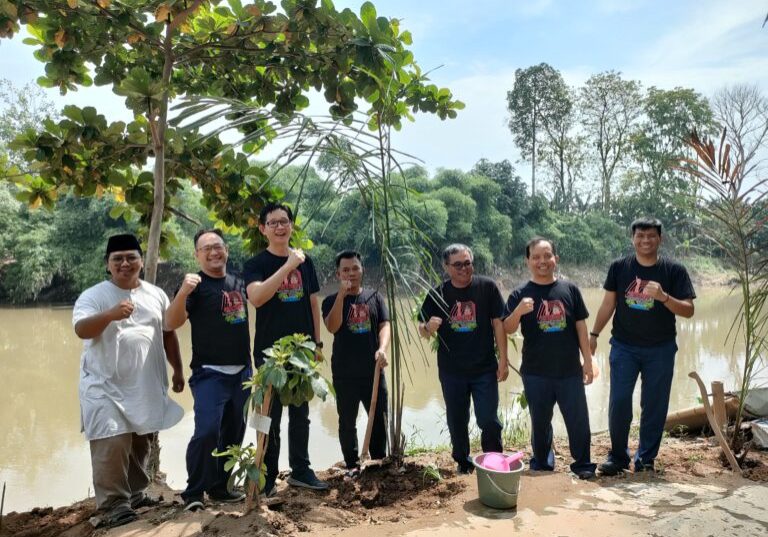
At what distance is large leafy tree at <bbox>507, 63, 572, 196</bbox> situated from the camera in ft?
86.6

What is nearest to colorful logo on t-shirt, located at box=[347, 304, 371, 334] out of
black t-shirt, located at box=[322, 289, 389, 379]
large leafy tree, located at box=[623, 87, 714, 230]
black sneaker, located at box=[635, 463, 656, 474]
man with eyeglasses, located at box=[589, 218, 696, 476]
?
black t-shirt, located at box=[322, 289, 389, 379]

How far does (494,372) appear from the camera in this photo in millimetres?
3297

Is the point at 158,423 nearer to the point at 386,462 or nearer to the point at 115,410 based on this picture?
the point at 115,410

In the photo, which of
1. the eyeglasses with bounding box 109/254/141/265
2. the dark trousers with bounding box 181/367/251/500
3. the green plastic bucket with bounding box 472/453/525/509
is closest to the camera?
the green plastic bucket with bounding box 472/453/525/509

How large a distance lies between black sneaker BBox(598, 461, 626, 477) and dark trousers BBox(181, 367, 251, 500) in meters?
1.97

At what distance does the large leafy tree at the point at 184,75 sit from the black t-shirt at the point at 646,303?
164 centimetres

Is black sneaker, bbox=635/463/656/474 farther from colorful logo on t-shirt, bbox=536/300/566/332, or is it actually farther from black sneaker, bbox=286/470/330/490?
black sneaker, bbox=286/470/330/490

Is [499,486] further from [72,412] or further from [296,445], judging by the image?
[72,412]

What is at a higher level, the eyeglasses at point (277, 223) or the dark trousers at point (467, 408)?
the eyeglasses at point (277, 223)

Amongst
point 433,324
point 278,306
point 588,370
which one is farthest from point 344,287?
point 588,370

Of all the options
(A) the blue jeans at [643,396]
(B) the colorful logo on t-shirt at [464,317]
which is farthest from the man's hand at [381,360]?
(A) the blue jeans at [643,396]

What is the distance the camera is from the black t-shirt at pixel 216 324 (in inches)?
115

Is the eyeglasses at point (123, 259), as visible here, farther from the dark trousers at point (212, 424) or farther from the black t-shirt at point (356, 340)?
the black t-shirt at point (356, 340)

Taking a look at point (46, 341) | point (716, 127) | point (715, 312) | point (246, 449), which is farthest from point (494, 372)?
point (715, 312)
